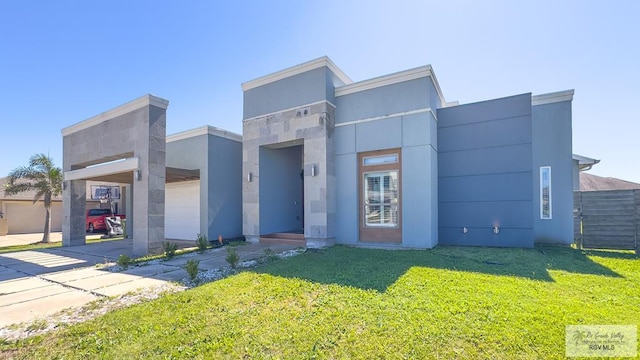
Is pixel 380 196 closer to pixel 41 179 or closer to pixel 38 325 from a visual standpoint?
pixel 38 325

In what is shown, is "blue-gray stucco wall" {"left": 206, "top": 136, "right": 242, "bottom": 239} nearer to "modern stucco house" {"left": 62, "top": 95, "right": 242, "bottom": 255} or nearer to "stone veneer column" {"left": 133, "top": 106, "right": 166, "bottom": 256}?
"modern stucco house" {"left": 62, "top": 95, "right": 242, "bottom": 255}

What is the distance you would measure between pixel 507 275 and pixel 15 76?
15809mm

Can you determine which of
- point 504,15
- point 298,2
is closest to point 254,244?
point 298,2

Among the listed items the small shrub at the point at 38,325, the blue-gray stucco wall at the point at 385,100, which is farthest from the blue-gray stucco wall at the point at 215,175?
the small shrub at the point at 38,325

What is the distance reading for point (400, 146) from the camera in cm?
881

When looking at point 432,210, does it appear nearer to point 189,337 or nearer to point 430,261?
point 430,261

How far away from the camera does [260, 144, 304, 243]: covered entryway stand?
35.0 feet

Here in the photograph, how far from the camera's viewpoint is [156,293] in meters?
4.98

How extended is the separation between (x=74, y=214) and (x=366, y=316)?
12.7m

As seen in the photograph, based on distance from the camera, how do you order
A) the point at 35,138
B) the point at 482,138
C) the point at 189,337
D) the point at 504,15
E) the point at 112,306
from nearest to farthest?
1. the point at 189,337
2. the point at 112,306
3. the point at 504,15
4. the point at 482,138
5. the point at 35,138

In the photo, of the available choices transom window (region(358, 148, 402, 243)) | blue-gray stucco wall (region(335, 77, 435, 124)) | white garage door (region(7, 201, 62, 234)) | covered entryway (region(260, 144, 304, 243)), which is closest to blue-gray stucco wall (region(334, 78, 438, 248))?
blue-gray stucco wall (region(335, 77, 435, 124))

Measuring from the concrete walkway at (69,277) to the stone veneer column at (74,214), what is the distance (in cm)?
181

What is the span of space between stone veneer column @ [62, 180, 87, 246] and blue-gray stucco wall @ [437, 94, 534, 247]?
1332 centimetres

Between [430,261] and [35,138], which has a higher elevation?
[35,138]
